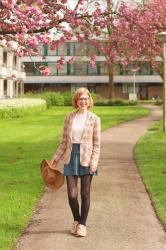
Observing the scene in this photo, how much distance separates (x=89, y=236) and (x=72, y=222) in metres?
0.87

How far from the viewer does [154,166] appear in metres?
15.7

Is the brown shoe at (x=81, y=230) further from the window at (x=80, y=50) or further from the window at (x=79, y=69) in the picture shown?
the window at (x=79, y=69)

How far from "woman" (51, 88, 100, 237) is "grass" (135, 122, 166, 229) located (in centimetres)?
144

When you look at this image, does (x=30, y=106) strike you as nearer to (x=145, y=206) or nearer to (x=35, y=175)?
(x=35, y=175)

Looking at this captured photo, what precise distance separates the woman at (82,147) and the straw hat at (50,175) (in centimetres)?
33

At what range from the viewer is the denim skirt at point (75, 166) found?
843cm

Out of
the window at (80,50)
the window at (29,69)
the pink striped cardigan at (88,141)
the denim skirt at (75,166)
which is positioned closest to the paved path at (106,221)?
the denim skirt at (75,166)

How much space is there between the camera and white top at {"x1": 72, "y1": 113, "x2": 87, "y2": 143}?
8.43 m

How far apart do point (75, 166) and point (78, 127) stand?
1.77ft

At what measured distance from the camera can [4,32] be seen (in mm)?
13922

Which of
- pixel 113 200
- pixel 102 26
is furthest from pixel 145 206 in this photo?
pixel 102 26

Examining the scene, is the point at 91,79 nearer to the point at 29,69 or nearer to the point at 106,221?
the point at 29,69

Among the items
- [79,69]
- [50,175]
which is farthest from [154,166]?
[79,69]

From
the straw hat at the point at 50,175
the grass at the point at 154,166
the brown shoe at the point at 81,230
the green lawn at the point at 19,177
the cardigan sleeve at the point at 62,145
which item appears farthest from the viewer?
the grass at the point at 154,166
